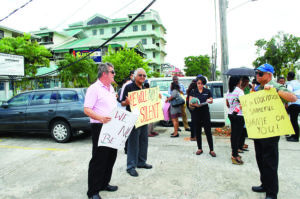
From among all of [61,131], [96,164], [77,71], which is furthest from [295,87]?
Result: [77,71]

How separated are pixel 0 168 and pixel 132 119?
130 inches

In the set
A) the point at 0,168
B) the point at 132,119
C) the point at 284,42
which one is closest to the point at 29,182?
the point at 0,168

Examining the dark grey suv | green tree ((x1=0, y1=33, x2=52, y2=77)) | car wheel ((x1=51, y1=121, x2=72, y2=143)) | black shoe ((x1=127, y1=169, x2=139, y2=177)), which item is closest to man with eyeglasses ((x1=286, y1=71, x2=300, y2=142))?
black shoe ((x1=127, y1=169, x2=139, y2=177))

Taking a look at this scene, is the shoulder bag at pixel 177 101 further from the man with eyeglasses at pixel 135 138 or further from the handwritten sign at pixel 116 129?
the handwritten sign at pixel 116 129

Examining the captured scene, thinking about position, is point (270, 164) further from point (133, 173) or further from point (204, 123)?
point (133, 173)

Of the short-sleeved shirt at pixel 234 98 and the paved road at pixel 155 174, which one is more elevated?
the short-sleeved shirt at pixel 234 98

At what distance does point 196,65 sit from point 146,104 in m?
54.3

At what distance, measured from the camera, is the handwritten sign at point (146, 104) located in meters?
3.80

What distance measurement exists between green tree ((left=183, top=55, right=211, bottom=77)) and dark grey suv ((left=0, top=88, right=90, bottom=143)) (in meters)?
50.4

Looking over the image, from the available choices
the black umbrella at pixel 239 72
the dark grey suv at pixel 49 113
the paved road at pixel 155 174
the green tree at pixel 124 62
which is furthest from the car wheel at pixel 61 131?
the green tree at pixel 124 62

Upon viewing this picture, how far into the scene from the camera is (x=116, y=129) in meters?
2.93

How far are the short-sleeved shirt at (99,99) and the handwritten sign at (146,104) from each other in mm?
805

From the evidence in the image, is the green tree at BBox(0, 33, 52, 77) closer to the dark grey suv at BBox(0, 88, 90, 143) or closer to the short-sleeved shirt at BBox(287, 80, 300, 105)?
the dark grey suv at BBox(0, 88, 90, 143)

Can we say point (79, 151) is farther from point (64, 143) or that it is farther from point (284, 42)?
point (284, 42)
